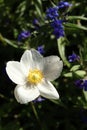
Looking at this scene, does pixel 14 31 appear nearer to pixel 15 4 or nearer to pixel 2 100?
pixel 15 4

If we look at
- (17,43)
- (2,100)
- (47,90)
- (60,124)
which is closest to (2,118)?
(2,100)

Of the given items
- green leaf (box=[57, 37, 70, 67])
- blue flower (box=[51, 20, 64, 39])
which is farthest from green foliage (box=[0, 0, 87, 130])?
blue flower (box=[51, 20, 64, 39])

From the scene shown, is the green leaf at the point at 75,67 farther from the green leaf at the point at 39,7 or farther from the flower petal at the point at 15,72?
the green leaf at the point at 39,7

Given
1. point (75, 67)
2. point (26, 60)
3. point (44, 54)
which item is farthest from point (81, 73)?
point (44, 54)

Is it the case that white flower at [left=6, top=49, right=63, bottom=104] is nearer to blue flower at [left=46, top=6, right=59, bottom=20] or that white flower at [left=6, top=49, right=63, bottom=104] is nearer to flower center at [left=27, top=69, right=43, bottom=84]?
A: flower center at [left=27, top=69, right=43, bottom=84]

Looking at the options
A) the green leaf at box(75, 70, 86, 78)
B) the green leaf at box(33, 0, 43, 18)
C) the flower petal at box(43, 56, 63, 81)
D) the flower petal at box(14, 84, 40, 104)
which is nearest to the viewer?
the flower petal at box(14, 84, 40, 104)

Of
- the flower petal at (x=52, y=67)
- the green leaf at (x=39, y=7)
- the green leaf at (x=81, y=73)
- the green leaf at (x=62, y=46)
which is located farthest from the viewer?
the green leaf at (x=39, y=7)

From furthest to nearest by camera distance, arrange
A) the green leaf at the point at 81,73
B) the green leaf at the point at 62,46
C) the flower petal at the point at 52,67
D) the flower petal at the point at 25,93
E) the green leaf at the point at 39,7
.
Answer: the green leaf at the point at 39,7, the green leaf at the point at 62,46, the green leaf at the point at 81,73, the flower petal at the point at 52,67, the flower petal at the point at 25,93

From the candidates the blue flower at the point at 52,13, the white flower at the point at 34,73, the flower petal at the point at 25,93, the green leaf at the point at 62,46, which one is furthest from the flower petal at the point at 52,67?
the green leaf at the point at 62,46
